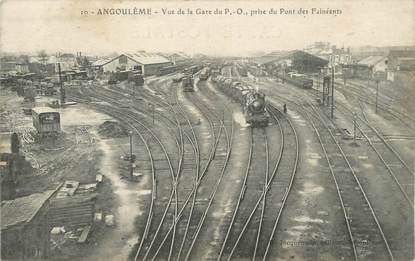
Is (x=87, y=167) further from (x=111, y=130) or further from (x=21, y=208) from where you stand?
(x=21, y=208)

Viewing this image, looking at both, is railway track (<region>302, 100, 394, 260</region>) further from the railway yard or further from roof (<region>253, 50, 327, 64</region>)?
roof (<region>253, 50, 327, 64</region>)

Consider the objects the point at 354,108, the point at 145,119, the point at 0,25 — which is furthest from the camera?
the point at 354,108

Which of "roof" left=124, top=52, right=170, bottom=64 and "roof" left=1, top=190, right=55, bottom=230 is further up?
"roof" left=124, top=52, right=170, bottom=64

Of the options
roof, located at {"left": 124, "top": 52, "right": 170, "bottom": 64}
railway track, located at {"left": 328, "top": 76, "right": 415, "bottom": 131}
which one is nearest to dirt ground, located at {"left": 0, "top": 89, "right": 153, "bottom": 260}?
roof, located at {"left": 124, "top": 52, "right": 170, "bottom": 64}

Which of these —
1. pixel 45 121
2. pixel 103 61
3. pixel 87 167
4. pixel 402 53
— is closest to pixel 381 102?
pixel 402 53

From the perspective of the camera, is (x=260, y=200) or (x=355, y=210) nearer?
(x=355, y=210)

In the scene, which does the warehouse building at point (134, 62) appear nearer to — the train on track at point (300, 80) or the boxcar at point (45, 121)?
the boxcar at point (45, 121)

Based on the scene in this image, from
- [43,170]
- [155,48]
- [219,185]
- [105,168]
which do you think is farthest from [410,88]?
[43,170]

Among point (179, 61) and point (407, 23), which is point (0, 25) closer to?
point (179, 61)
